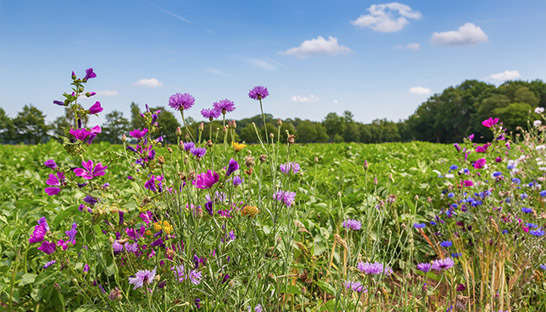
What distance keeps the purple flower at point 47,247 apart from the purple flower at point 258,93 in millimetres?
1074

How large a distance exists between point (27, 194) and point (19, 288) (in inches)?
67.1

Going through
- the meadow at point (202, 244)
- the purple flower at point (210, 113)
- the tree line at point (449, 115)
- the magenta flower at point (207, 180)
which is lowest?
the meadow at point (202, 244)

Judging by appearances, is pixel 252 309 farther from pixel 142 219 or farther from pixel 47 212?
pixel 47 212

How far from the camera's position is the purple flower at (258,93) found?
174 cm

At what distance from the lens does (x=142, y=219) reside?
181cm

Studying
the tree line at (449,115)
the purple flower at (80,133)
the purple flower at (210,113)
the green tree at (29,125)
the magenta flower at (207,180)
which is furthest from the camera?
the green tree at (29,125)

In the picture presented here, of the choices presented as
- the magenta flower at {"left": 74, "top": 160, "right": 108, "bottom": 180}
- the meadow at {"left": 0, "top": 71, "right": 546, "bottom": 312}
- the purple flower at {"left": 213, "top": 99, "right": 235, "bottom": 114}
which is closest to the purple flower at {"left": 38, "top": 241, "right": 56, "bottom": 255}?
the meadow at {"left": 0, "top": 71, "right": 546, "bottom": 312}

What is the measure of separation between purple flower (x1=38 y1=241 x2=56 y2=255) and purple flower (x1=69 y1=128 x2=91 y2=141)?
44 centimetres

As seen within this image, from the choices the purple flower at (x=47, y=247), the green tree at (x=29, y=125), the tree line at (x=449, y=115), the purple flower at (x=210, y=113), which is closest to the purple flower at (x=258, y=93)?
the purple flower at (x=210, y=113)

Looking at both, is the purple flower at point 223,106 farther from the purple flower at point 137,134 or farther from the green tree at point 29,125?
the green tree at point 29,125

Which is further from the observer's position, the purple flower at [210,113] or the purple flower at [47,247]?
the purple flower at [210,113]

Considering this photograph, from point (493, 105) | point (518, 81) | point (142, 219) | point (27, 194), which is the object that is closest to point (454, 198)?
point (142, 219)

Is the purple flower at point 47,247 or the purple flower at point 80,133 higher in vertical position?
the purple flower at point 80,133

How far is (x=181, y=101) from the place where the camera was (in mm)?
1605
